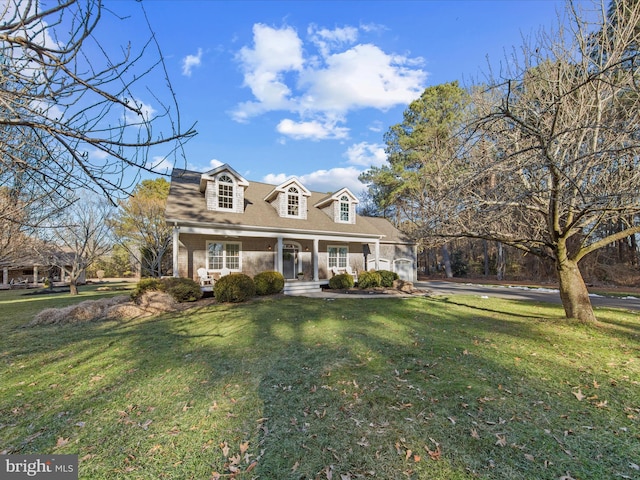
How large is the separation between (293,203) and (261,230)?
3.36 m

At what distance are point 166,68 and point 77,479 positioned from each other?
12.8 ft

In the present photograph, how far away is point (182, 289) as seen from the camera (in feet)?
36.5

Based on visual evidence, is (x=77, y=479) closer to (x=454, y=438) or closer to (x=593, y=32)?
(x=454, y=438)

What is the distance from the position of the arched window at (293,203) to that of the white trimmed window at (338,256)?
3.32 metres

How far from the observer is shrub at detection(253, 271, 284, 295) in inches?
484

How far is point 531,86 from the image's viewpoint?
271 inches

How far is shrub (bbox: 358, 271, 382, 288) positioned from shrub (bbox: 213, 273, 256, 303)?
22.0ft

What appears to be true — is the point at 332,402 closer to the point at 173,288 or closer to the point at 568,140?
the point at 568,140

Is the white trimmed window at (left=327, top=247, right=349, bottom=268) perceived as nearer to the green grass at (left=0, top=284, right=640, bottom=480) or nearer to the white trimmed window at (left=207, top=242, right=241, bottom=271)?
the white trimmed window at (left=207, top=242, right=241, bottom=271)

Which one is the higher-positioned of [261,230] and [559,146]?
[559,146]

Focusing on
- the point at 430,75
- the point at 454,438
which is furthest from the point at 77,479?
the point at 430,75

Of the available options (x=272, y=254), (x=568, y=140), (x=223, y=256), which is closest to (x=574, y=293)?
(x=568, y=140)

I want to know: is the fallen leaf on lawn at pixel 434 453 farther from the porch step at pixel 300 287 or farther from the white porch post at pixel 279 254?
the white porch post at pixel 279 254

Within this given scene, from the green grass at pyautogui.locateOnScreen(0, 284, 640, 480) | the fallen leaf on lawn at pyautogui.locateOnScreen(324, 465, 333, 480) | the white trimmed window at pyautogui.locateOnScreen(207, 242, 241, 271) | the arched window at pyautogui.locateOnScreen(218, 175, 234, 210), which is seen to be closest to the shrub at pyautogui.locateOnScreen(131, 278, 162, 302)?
the white trimmed window at pyautogui.locateOnScreen(207, 242, 241, 271)
